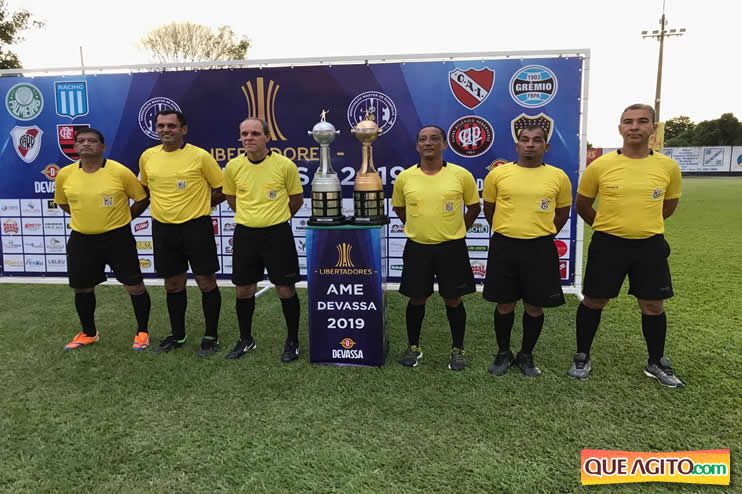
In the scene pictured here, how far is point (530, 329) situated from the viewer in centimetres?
335

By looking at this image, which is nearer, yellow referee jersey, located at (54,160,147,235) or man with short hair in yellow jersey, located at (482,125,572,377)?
man with short hair in yellow jersey, located at (482,125,572,377)

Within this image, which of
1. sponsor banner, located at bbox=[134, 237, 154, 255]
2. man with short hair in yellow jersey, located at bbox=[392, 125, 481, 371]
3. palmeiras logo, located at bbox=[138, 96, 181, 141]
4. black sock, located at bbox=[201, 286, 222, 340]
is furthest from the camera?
sponsor banner, located at bbox=[134, 237, 154, 255]

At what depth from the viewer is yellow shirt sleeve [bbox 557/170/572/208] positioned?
3146mm

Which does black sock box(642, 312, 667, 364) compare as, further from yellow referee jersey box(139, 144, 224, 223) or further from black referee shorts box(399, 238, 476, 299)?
yellow referee jersey box(139, 144, 224, 223)

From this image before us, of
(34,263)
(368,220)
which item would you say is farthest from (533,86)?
(34,263)

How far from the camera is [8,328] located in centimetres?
439

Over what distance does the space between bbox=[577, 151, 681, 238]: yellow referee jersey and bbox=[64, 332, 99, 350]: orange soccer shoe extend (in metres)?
3.85

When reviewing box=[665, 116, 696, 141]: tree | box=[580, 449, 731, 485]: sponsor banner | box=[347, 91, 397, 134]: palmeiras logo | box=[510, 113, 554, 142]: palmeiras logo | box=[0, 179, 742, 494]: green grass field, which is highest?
box=[665, 116, 696, 141]: tree

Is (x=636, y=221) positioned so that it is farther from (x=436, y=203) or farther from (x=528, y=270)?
(x=436, y=203)

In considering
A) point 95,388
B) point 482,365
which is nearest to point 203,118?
point 95,388

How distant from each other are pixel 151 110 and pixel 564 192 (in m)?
4.11

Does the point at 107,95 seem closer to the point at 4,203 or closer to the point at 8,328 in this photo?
the point at 4,203

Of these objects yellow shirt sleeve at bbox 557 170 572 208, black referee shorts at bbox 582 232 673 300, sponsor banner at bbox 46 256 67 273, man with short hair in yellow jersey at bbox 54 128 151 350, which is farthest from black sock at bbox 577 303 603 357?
sponsor banner at bbox 46 256 67 273

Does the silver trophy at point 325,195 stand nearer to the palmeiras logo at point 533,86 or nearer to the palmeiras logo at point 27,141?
the palmeiras logo at point 533,86
